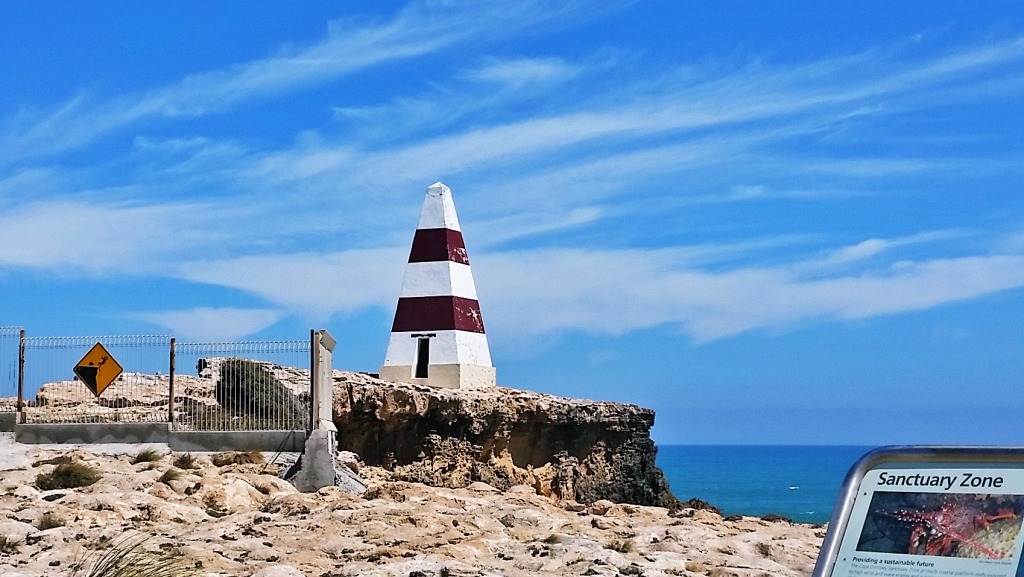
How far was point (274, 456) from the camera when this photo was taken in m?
17.2

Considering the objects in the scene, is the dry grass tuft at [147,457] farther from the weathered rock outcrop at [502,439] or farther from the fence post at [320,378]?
the weathered rock outcrop at [502,439]

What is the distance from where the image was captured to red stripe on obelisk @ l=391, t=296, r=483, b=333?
28453 millimetres

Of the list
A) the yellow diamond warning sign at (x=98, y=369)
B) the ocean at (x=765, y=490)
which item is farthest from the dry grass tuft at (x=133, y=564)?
the ocean at (x=765, y=490)

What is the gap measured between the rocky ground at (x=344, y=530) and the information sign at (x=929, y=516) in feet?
22.7

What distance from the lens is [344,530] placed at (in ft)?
42.8

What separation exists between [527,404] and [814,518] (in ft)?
90.6

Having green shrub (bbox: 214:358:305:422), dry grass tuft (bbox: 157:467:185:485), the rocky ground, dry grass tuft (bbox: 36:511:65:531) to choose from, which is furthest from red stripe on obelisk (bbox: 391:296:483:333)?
dry grass tuft (bbox: 36:511:65:531)

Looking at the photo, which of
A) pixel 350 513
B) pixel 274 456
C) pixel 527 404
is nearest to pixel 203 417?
pixel 274 456

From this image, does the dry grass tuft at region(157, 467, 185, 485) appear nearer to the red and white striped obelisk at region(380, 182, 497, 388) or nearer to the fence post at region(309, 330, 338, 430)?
the fence post at region(309, 330, 338, 430)

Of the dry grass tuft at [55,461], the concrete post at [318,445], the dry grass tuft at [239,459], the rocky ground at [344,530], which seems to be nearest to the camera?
the rocky ground at [344,530]

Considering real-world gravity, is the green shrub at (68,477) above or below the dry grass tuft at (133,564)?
above

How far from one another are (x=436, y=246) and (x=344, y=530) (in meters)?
16.3

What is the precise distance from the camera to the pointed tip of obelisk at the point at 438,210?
29312 mm

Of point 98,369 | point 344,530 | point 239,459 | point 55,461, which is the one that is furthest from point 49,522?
point 98,369
